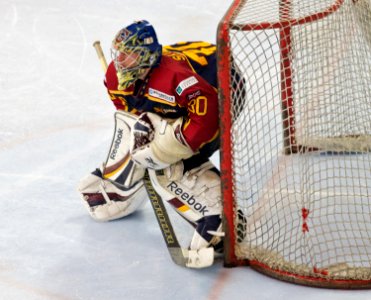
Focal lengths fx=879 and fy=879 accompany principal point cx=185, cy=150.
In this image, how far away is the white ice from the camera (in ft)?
10.2

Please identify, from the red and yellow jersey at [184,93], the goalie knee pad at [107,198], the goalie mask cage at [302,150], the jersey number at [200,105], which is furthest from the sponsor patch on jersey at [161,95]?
the goalie knee pad at [107,198]

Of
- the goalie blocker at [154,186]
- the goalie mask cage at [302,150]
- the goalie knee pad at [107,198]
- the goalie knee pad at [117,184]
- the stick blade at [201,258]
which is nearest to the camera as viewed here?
the goalie mask cage at [302,150]

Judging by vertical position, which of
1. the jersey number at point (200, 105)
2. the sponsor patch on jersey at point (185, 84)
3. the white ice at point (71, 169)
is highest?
the sponsor patch on jersey at point (185, 84)

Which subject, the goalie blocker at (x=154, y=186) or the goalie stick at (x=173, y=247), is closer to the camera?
the goalie stick at (x=173, y=247)

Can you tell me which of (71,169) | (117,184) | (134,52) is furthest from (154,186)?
(71,169)

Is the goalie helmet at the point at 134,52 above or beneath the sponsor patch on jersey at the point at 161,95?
above

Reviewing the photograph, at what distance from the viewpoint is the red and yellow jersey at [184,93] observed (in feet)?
10.4

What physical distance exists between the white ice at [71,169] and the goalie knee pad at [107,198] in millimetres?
42

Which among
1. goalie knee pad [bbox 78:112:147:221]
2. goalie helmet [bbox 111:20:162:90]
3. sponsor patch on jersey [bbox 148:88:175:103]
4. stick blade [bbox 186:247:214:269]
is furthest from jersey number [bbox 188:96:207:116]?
stick blade [bbox 186:247:214:269]

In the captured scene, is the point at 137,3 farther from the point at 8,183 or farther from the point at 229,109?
the point at 229,109

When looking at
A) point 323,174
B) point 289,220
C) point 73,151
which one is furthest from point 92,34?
point 289,220

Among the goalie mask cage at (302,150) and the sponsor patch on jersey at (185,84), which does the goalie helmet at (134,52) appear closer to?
the sponsor patch on jersey at (185,84)

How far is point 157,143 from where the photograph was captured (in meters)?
3.23

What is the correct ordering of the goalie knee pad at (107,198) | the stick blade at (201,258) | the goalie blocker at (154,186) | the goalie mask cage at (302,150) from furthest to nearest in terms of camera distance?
1. the goalie knee pad at (107,198)
2. the goalie blocker at (154,186)
3. the stick blade at (201,258)
4. the goalie mask cage at (302,150)
